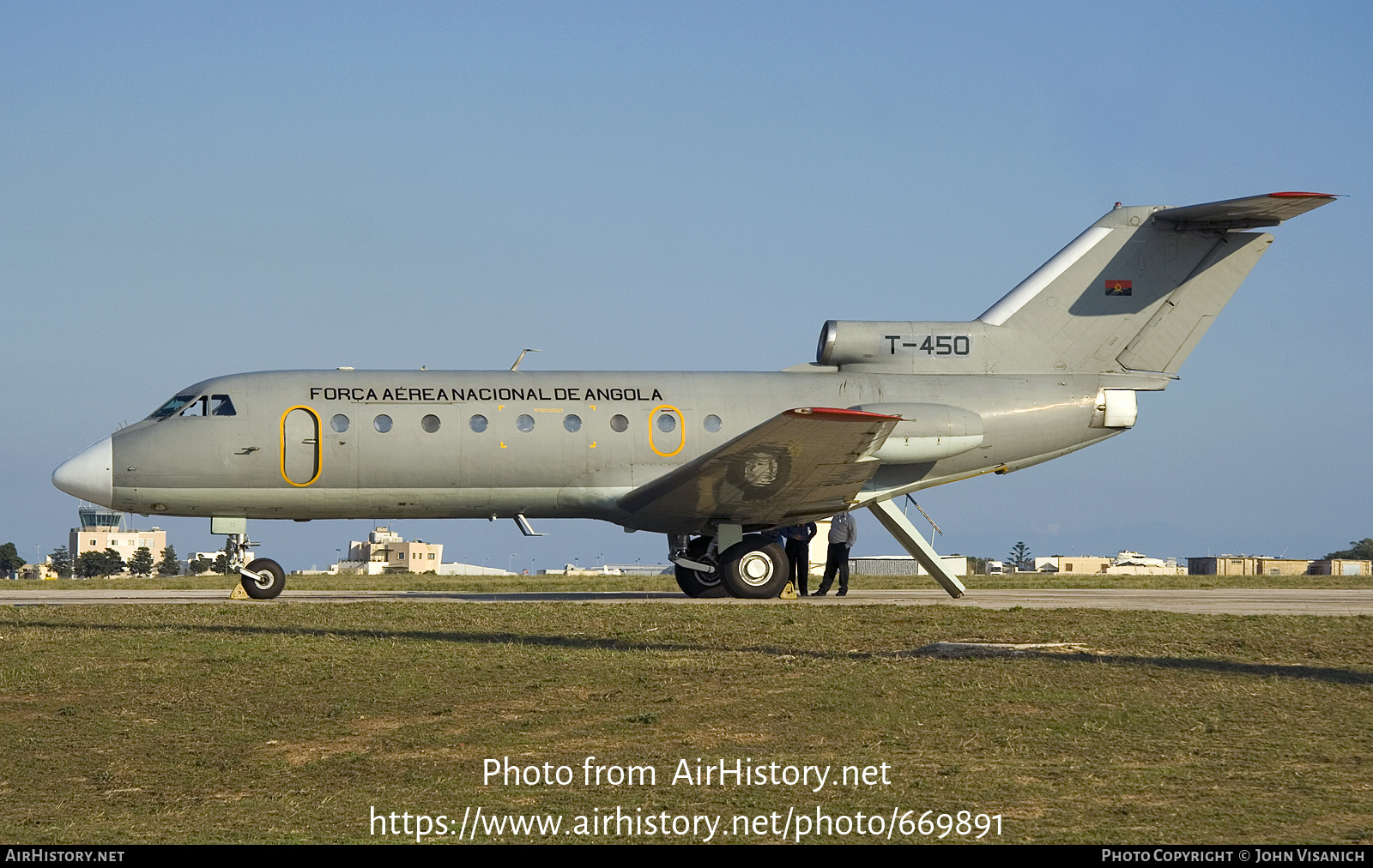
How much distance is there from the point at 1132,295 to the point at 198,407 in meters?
16.9

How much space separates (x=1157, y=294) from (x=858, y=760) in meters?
18.7

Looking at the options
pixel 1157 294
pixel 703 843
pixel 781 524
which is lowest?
pixel 703 843

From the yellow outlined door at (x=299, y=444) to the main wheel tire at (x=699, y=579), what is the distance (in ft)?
22.0

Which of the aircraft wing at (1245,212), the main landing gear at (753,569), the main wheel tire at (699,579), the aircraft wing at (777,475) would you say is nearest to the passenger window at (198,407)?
the aircraft wing at (777,475)

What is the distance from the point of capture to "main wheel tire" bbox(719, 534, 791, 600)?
2305 cm

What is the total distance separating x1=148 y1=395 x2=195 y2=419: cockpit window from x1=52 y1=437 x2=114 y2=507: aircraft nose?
92 centimetres

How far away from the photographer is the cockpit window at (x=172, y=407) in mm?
23859

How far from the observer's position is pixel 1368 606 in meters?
22.2

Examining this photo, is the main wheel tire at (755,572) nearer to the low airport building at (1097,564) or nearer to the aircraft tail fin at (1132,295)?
the aircraft tail fin at (1132,295)

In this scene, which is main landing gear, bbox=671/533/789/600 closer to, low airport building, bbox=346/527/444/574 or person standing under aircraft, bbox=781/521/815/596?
person standing under aircraft, bbox=781/521/815/596

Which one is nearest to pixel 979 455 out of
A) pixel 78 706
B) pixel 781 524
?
pixel 781 524
